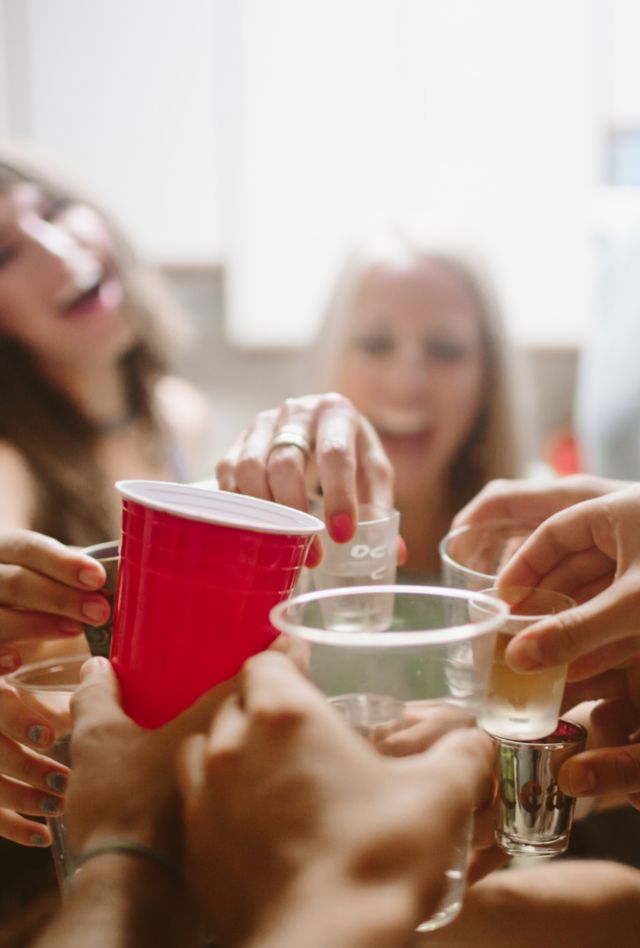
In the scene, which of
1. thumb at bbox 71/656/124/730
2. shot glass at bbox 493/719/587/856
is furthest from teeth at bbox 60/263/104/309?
shot glass at bbox 493/719/587/856

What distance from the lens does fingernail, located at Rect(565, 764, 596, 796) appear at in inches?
23.2

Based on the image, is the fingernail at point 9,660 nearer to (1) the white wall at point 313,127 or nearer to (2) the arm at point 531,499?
(2) the arm at point 531,499

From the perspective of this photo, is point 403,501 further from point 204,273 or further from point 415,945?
point 204,273

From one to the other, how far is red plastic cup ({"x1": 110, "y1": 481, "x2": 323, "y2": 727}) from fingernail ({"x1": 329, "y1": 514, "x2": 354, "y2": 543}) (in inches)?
6.3

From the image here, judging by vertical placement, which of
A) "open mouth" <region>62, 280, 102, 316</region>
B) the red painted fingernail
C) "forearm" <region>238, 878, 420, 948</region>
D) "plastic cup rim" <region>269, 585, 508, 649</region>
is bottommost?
"forearm" <region>238, 878, 420, 948</region>

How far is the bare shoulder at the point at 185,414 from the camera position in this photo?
205 cm

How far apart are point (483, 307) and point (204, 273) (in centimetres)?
142

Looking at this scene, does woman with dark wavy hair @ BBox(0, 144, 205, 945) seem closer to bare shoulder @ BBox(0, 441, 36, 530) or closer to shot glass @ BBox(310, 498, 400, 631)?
bare shoulder @ BBox(0, 441, 36, 530)

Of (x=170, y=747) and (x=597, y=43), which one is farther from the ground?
(x=597, y=43)

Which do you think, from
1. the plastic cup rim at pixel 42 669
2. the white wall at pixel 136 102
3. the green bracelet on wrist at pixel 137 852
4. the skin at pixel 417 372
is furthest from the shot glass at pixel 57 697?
the white wall at pixel 136 102

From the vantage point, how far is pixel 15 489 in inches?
52.1

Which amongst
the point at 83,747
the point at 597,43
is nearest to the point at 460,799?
the point at 83,747

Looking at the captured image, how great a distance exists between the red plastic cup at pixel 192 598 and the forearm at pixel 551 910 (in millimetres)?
273

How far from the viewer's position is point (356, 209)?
297 centimetres
